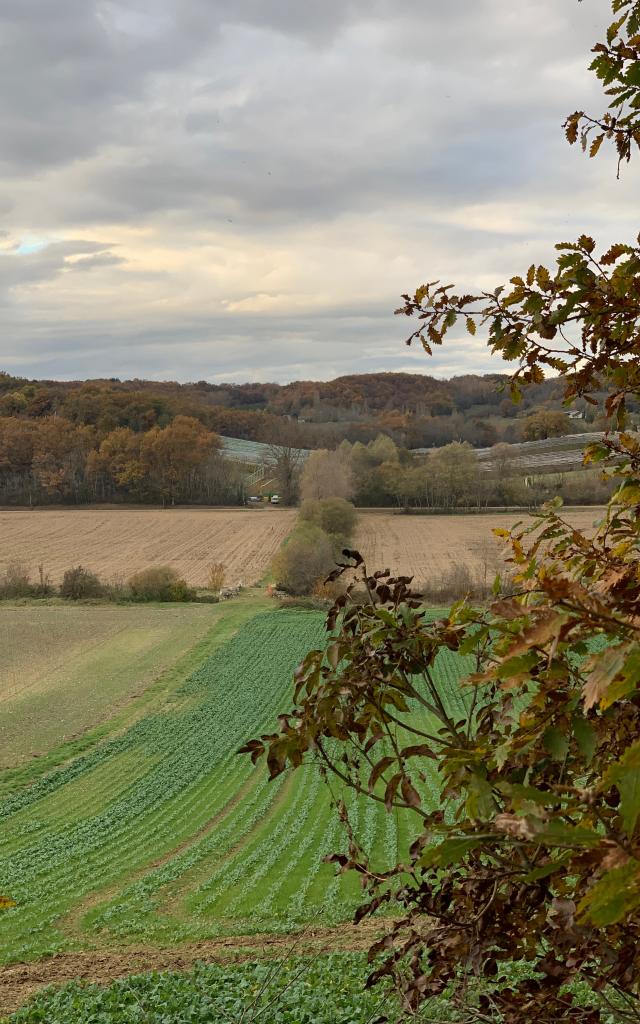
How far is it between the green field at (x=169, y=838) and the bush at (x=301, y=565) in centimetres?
1910

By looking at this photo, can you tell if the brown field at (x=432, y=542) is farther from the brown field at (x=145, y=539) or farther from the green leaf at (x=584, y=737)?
the green leaf at (x=584, y=737)

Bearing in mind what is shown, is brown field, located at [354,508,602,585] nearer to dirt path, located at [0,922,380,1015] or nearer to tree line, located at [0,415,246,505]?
tree line, located at [0,415,246,505]

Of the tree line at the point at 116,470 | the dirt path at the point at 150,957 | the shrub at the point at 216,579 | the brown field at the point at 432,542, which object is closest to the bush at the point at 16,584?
the shrub at the point at 216,579

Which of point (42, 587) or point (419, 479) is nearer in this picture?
point (42, 587)

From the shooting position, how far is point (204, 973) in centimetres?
1105

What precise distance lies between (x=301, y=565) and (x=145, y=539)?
22.6 m

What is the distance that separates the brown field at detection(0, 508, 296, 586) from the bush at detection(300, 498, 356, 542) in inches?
189

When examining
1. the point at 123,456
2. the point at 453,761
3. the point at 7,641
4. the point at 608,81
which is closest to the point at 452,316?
the point at 608,81

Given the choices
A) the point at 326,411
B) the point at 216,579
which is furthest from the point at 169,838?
the point at 326,411

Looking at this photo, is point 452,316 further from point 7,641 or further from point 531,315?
point 7,641

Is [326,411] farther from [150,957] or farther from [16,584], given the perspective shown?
[150,957]

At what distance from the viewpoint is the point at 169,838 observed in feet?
65.8

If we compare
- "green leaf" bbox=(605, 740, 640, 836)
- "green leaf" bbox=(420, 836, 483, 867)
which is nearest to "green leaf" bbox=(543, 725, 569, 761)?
"green leaf" bbox=(420, 836, 483, 867)

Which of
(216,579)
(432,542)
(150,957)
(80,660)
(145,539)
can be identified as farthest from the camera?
(145,539)
